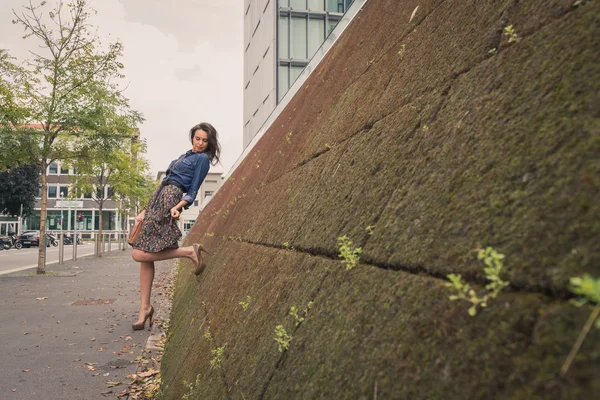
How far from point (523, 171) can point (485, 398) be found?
1.63 ft

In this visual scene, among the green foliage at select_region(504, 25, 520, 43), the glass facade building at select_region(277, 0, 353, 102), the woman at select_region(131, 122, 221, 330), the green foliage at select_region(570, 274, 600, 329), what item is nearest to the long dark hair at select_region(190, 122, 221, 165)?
the woman at select_region(131, 122, 221, 330)

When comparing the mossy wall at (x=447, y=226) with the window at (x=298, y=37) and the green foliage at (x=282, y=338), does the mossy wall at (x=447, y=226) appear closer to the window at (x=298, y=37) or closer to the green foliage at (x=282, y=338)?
the green foliage at (x=282, y=338)

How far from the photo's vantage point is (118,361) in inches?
199

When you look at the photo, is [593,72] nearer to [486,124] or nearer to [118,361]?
[486,124]

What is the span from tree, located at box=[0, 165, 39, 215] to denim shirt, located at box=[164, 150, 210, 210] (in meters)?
51.9

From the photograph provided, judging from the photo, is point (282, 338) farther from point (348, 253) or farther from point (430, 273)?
point (430, 273)

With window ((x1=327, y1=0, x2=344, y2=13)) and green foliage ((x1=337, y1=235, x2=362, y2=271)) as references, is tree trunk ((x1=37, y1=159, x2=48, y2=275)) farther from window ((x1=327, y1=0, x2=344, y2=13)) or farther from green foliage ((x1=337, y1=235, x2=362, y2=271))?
green foliage ((x1=337, y1=235, x2=362, y2=271))

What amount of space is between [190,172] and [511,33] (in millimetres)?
4288

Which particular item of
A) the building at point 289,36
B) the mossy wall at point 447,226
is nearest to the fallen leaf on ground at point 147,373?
the mossy wall at point 447,226

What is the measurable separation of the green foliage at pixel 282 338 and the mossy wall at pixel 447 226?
0.09 feet

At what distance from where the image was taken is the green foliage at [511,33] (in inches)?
58.0

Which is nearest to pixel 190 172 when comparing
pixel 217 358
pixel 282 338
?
pixel 217 358

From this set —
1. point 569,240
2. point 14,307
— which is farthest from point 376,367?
point 14,307

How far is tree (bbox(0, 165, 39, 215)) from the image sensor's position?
50.9 metres
